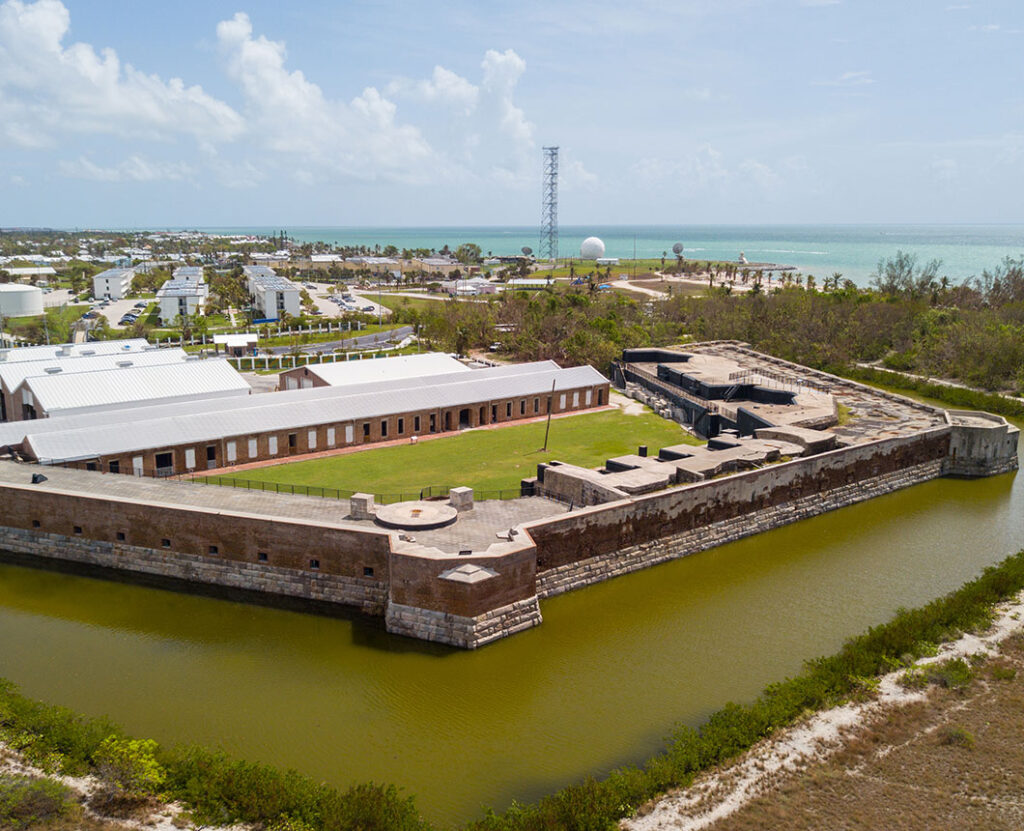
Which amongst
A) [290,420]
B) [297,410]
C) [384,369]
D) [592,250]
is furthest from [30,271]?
[290,420]

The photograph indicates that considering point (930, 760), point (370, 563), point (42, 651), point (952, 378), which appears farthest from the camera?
point (952, 378)

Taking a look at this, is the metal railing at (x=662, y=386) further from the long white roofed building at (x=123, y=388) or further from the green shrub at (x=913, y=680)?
the long white roofed building at (x=123, y=388)

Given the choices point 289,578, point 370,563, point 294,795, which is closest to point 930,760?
point 294,795

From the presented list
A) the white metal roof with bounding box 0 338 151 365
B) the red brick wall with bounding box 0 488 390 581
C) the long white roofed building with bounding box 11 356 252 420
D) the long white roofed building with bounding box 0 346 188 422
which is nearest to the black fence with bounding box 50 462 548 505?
the red brick wall with bounding box 0 488 390 581

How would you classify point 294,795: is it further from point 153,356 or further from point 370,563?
point 153,356

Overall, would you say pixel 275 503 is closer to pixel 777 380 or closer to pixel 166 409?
pixel 166 409

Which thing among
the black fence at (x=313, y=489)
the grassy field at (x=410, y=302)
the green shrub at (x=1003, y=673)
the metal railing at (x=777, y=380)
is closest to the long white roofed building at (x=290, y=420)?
the black fence at (x=313, y=489)
